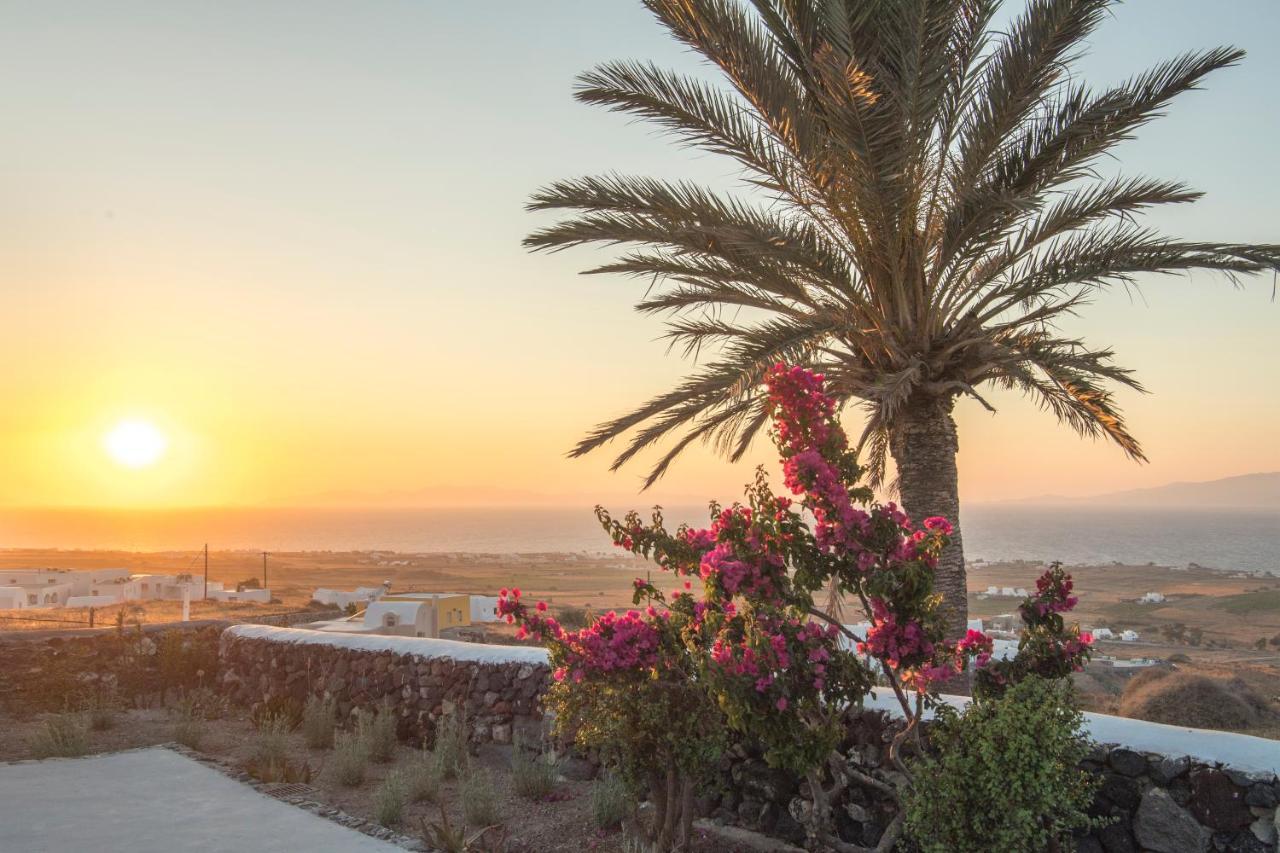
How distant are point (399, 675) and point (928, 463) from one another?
5861mm

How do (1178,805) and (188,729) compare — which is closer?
(1178,805)

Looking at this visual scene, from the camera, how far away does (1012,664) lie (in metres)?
4.95

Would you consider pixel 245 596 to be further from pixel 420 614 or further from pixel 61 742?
pixel 61 742

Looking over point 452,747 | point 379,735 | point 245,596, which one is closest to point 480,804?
point 452,747

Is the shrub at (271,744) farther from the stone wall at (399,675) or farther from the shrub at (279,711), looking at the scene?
the stone wall at (399,675)

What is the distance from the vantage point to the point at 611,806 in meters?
6.12

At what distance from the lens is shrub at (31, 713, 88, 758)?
26.0ft

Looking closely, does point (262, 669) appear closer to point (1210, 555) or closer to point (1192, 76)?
point (1192, 76)

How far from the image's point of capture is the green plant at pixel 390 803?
6.21 m

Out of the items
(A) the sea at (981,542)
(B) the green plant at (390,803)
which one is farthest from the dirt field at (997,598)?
(A) the sea at (981,542)

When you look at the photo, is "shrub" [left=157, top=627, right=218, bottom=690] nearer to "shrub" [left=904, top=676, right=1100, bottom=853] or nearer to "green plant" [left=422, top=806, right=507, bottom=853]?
"green plant" [left=422, top=806, right=507, bottom=853]

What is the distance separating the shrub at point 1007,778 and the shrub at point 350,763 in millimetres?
4858

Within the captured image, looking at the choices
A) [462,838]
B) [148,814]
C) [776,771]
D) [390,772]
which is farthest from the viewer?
[390,772]

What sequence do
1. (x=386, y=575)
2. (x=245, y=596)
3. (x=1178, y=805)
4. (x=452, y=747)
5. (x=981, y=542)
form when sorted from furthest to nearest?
(x=981, y=542)
(x=386, y=575)
(x=245, y=596)
(x=452, y=747)
(x=1178, y=805)
